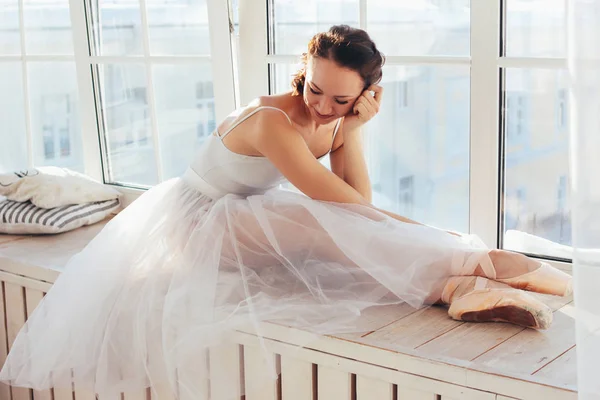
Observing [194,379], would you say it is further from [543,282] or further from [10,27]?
[10,27]

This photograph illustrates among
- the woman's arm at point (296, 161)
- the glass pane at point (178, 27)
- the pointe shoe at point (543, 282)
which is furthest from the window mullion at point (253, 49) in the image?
the pointe shoe at point (543, 282)

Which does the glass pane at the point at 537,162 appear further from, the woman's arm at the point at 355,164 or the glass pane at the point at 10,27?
the glass pane at the point at 10,27

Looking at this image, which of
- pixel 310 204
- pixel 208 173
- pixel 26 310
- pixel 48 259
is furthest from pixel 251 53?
pixel 26 310

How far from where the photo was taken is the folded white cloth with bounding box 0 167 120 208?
2820mm

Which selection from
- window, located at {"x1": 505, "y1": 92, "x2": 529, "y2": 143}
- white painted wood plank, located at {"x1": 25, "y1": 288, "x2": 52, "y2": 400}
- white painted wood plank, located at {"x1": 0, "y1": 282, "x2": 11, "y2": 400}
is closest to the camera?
window, located at {"x1": 505, "y1": 92, "x2": 529, "y2": 143}

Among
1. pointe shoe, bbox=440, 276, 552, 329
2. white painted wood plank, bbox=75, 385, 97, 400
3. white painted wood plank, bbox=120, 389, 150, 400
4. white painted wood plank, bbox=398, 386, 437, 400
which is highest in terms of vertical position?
pointe shoe, bbox=440, 276, 552, 329

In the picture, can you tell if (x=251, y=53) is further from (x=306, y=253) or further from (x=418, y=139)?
(x=306, y=253)

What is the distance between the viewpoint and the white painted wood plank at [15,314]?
2463mm

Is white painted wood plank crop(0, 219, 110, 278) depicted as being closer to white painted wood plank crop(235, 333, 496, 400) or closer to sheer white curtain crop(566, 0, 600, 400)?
white painted wood plank crop(235, 333, 496, 400)

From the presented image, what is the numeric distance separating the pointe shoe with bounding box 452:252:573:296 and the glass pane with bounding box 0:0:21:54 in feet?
6.78

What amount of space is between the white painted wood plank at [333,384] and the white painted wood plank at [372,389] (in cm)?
2

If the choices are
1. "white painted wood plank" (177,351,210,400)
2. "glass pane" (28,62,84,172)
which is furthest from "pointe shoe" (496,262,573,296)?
"glass pane" (28,62,84,172)

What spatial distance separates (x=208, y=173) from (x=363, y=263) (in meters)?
0.54

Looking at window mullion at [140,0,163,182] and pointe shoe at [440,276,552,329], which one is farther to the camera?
A: window mullion at [140,0,163,182]
